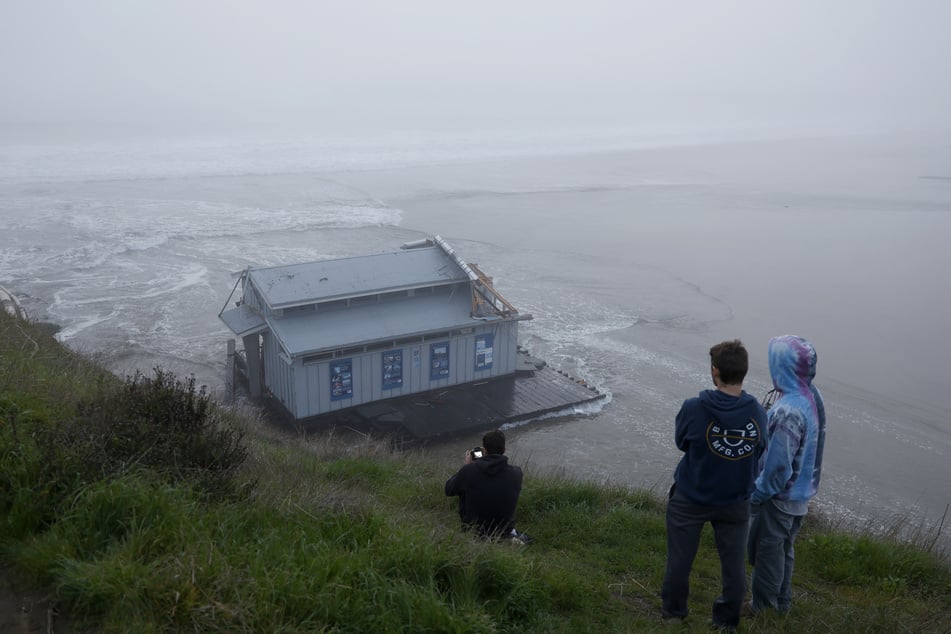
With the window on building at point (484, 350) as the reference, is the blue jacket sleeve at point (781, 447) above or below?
above

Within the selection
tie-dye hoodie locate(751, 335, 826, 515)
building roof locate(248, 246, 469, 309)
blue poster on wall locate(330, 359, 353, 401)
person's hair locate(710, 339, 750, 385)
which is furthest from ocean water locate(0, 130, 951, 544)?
person's hair locate(710, 339, 750, 385)

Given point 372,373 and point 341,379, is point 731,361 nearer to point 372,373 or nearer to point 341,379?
point 341,379

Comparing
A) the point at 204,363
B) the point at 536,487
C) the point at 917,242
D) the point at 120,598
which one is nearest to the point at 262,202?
the point at 204,363

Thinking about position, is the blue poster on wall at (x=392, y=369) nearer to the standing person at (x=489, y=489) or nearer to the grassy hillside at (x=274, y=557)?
the grassy hillside at (x=274, y=557)

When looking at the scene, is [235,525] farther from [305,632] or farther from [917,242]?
[917,242]

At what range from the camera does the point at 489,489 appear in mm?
5711

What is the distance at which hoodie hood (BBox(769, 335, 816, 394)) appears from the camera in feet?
14.7

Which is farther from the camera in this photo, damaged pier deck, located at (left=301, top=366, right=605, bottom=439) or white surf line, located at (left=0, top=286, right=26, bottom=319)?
white surf line, located at (left=0, top=286, right=26, bottom=319)

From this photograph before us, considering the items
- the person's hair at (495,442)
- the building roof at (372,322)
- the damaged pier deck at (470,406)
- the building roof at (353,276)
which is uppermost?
the person's hair at (495,442)

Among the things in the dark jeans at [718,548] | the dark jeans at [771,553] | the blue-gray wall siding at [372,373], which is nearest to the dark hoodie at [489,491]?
the dark jeans at [718,548]

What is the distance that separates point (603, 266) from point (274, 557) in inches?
1077

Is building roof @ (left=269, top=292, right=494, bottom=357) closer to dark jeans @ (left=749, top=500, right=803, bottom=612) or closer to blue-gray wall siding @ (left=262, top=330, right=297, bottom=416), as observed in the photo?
blue-gray wall siding @ (left=262, top=330, right=297, bottom=416)

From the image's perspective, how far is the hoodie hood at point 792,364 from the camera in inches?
176

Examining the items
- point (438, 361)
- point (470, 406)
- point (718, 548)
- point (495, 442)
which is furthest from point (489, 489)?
point (438, 361)
